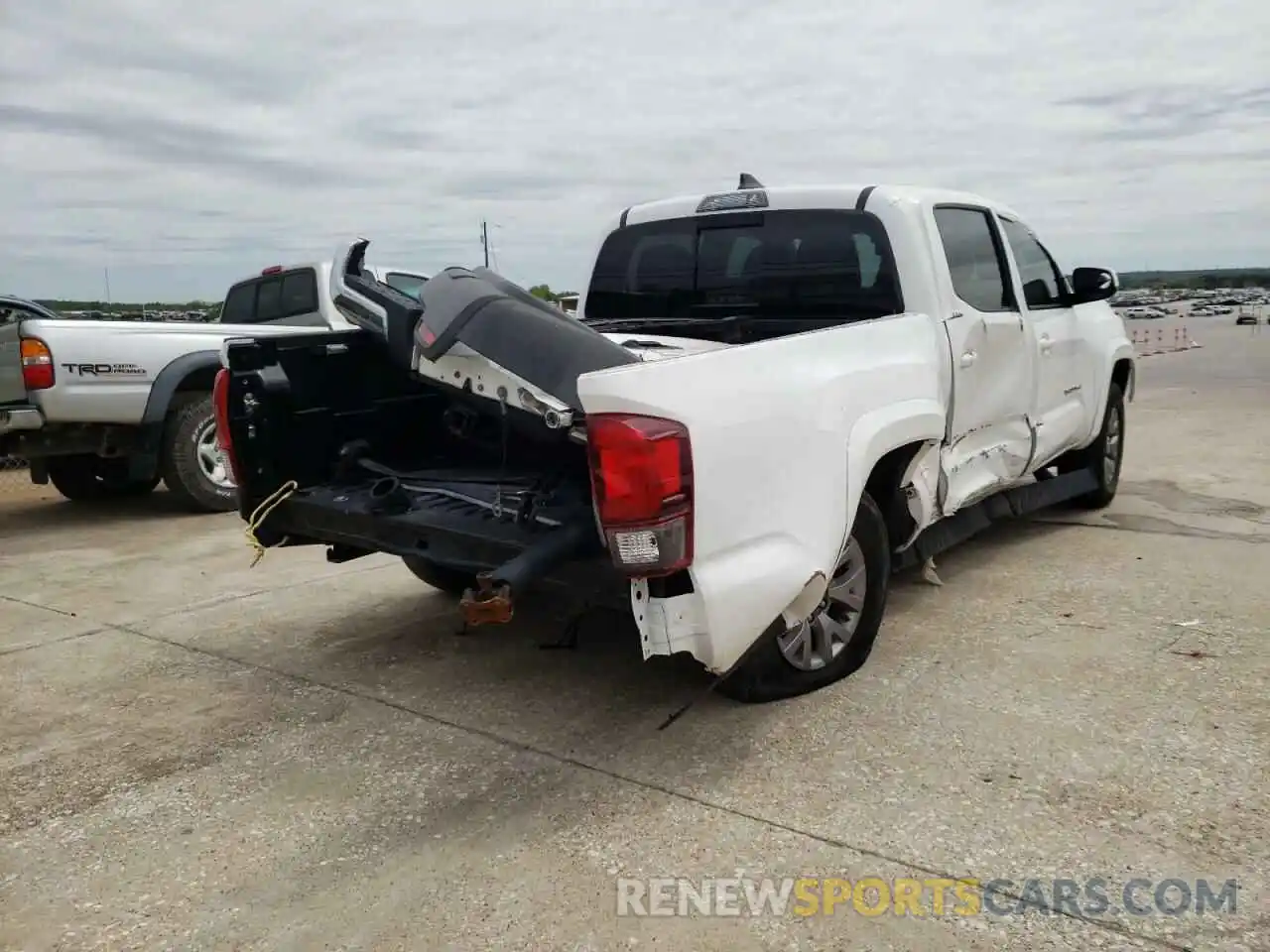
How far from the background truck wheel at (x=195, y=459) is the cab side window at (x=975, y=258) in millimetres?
5557

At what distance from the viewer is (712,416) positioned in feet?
11.1

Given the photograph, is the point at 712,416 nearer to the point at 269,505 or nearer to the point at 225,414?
the point at 269,505

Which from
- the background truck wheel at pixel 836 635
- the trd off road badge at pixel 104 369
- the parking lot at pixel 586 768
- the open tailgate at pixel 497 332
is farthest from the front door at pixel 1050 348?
the trd off road badge at pixel 104 369

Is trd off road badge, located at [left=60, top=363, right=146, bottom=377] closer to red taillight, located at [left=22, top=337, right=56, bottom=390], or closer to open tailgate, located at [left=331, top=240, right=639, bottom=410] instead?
red taillight, located at [left=22, top=337, right=56, bottom=390]

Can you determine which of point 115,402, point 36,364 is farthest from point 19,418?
point 115,402

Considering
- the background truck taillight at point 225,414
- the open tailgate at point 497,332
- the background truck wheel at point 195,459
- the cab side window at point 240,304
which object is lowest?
the background truck wheel at point 195,459

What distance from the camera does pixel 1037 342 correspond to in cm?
589

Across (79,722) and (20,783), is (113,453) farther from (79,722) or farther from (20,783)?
(20,783)

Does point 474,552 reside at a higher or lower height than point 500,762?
higher

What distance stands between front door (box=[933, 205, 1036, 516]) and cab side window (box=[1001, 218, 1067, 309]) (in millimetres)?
234

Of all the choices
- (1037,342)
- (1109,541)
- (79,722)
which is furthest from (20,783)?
(1109,541)

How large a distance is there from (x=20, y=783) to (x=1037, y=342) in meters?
5.01

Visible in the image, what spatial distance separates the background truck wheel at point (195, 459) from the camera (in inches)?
330

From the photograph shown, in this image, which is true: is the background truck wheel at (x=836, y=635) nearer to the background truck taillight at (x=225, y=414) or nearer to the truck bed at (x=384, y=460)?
the truck bed at (x=384, y=460)
